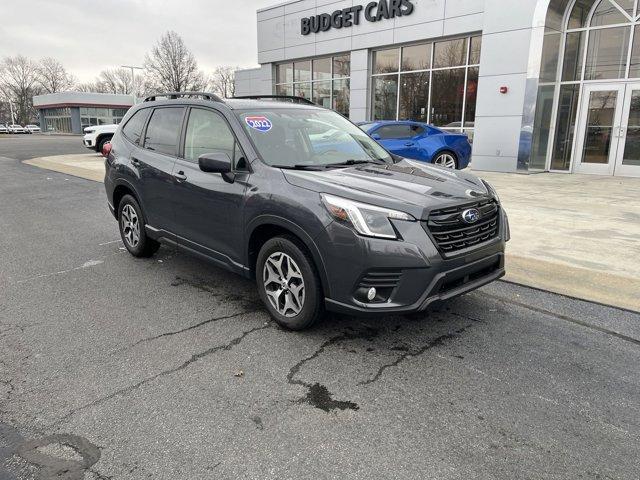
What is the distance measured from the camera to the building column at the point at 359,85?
63.8 ft

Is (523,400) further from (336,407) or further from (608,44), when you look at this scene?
(608,44)

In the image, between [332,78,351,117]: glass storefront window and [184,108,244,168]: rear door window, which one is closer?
[184,108,244,168]: rear door window

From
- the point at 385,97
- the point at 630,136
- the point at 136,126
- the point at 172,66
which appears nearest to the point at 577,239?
A: the point at 136,126

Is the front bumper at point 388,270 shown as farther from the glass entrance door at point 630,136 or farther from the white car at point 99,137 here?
the white car at point 99,137

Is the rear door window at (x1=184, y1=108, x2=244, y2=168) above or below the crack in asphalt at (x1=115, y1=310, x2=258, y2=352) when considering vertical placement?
above

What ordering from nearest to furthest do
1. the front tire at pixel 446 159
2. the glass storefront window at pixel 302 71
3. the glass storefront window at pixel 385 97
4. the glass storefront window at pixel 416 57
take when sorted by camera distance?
the front tire at pixel 446 159
the glass storefront window at pixel 416 57
the glass storefront window at pixel 385 97
the glass storefront window at pixel 302 71

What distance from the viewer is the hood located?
11.0 ft

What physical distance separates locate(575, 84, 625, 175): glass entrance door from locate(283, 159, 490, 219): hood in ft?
39.8

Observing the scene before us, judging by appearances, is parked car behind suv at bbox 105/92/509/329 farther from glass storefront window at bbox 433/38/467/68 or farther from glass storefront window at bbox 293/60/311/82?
glass storefront window at bbox 293/60/311/82

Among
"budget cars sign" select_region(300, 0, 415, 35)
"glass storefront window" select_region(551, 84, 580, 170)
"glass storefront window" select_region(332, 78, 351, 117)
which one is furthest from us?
"glass storefront window" select_region(332, 78, 351, 117)

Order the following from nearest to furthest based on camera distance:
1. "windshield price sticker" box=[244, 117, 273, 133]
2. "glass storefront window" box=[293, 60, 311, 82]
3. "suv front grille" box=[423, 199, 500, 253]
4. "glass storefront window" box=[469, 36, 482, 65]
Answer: "suv front grille" box=[423, 199, 500, 253] → "windshield price sticker" box=[244, 117, 273, 133] → "glass storefront window" box=[469, 36, 482, 65] → "glass storefront window" box=[293, 60, 311, 82]

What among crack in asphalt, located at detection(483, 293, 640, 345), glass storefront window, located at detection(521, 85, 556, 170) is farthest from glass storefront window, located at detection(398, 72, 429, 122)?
crack in asphalt, located at detection(483, 293, 640, 345)

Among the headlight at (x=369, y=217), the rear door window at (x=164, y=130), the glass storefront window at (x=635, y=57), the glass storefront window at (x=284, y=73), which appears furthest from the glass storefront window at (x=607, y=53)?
the headlight at (x=369, y=217)

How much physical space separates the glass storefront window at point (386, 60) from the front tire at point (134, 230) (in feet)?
50.4
